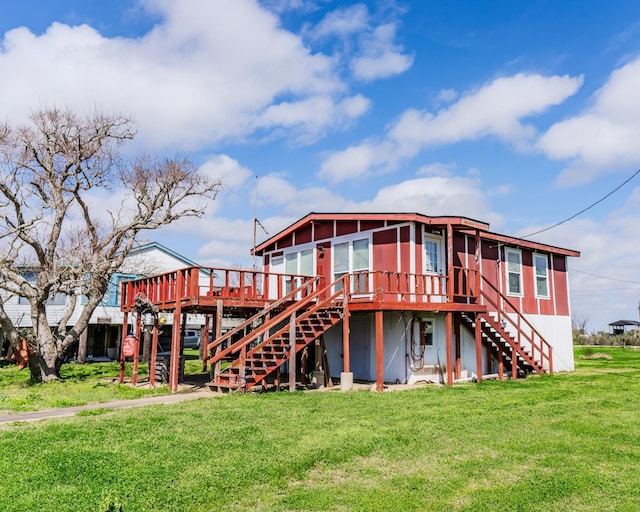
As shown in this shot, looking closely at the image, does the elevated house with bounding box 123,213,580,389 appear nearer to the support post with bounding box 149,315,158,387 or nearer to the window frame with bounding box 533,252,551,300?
the window frame with bounding box 533,252,551,300

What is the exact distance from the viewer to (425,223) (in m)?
14.3

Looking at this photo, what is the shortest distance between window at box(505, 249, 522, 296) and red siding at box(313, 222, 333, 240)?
5959mm

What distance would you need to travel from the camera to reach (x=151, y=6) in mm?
11391

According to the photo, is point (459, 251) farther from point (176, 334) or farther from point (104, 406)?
point (104, 406)

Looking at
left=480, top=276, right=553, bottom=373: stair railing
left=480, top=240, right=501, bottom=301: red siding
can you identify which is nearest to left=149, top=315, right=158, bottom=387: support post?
left=480, top=276, right=553, bottom=373: stair railing

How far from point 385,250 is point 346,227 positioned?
69.1 inches

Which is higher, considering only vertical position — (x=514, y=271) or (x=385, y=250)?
(x=385, y=250)

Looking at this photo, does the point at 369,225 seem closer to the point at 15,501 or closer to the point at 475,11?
the point at 475,11

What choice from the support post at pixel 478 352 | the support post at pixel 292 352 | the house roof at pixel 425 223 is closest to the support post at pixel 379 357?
the support post at pixel 292 352

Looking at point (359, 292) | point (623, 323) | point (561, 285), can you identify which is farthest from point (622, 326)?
point (359, 292)

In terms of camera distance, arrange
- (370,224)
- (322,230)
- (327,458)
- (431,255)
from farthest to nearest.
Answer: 1. (322,230)
2. (370,224)
3. (431,255)
4. (327,458)

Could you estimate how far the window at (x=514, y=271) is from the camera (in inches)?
692

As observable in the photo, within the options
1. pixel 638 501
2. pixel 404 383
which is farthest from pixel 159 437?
pixel 404 383

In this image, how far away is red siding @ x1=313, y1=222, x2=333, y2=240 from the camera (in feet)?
55.1
